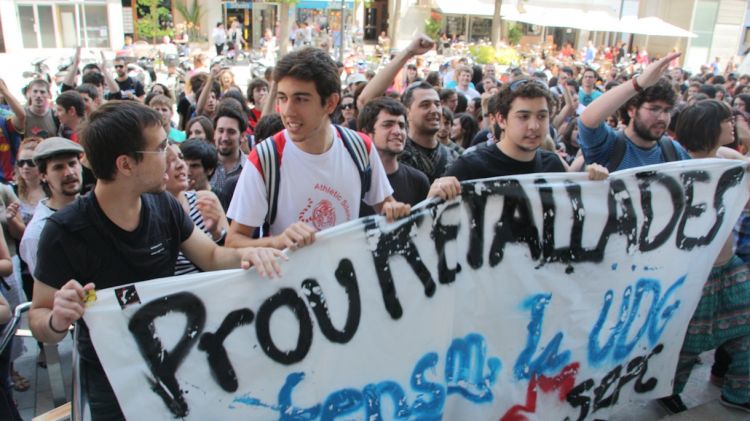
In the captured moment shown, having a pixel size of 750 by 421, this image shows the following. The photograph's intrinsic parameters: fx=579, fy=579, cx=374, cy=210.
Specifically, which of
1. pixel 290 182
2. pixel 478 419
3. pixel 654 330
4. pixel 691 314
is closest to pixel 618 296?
pixel 654 330

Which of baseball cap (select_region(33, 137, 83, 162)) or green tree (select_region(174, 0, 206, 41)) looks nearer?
baseball cap (select_region(33, 137, 83, 162))

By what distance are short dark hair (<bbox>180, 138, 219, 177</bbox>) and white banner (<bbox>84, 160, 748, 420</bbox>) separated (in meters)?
1.88

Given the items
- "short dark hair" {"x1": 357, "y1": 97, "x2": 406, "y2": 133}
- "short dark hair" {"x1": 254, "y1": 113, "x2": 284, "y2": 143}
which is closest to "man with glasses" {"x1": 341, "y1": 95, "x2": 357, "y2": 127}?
"short dark hair" {"x1": 254, "y1": 113, "x2": 284, "y2": 143}

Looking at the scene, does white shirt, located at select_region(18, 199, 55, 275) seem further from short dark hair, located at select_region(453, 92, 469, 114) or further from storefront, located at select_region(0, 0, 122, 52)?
storefront, located at select_region(0, 0, 122, 52)

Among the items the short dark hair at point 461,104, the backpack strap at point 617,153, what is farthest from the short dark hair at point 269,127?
the short dark hair at point 461,104

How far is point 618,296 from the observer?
2971 mm

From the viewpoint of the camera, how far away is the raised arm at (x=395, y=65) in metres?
3.32

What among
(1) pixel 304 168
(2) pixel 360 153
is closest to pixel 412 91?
(2) pixel 360 153

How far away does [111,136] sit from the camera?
2.02m

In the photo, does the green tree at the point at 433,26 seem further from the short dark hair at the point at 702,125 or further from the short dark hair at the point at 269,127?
the short dark hair at the point at 702,125

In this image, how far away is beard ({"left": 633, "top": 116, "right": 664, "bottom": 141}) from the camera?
354cm

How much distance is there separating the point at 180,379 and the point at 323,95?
1282 mm

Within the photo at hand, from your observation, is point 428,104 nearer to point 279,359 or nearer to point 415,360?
point 415,360

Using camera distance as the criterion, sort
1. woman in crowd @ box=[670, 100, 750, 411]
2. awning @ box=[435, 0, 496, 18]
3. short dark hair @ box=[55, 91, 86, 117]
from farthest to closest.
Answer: awning @ box=[435, 0, 496, 18] < short dark hair @ box=[55, 91, 86, 117] < woman in crowd @ box=[670, 100, 750, 411]
